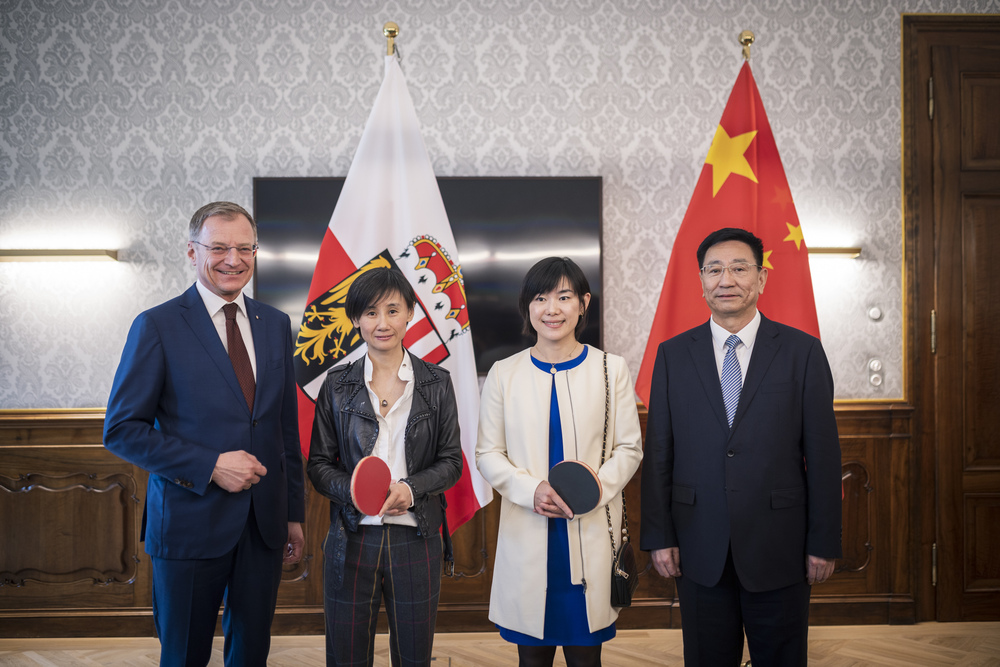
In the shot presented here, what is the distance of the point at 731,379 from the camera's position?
175cm

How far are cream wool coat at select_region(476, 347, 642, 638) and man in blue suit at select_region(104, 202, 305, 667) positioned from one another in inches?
25.7

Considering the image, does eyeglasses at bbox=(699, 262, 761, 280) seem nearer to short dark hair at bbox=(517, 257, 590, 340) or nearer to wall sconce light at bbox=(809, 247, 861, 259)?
short dark hair at bbox=(517, 257, 590, 340)

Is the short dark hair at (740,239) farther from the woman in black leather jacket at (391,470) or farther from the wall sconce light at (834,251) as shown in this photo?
the wall sconce light at (834,251)

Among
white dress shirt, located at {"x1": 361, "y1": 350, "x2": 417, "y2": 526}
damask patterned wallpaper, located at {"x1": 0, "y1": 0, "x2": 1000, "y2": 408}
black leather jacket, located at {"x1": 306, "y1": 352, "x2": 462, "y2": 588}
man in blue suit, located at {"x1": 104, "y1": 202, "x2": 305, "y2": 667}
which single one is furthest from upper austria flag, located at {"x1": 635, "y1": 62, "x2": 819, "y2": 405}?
man in blue suit, located at {"x1": 104, "y1": 202, "x2": 305, "y2": 667}

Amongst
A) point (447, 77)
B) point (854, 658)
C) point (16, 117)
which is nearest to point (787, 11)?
point (447, 77)

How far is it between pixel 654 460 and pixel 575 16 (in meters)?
2.53

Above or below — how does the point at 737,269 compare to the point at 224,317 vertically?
above

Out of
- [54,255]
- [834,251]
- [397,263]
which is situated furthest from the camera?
[834,251]

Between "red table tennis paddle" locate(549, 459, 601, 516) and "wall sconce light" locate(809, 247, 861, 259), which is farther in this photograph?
"wall sconce light" locate(809, 247, 861, 259)

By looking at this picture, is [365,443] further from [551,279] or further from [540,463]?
[551,279]

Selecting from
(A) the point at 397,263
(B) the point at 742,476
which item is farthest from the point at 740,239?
(A) the point at 397,263

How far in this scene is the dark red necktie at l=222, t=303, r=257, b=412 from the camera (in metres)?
1.70

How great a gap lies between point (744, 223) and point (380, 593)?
2.07 meters

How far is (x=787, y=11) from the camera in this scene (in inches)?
127
